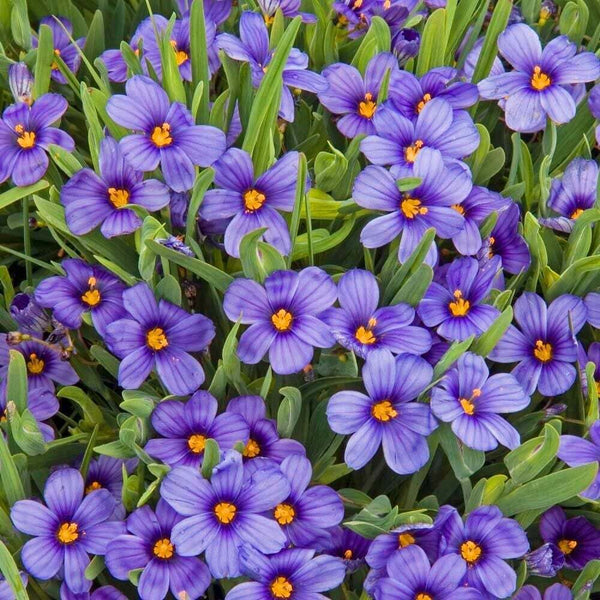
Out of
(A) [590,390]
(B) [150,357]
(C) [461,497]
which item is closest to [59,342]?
(B) [150,357]

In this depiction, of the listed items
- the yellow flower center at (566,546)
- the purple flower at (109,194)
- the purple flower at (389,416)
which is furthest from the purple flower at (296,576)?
the purple flower at (109,194)

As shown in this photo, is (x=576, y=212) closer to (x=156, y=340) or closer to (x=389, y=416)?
(x=389, y=416)

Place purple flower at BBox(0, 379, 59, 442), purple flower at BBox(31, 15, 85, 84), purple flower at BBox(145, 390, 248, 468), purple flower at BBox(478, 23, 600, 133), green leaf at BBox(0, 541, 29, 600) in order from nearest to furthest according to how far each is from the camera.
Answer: green leaf at BBox(0, 541, 29, 600) → purple flower at BBox(145, 390, 248, 468) → purple flower at BBox(0, 379, 59, 442) → purple flower at BBox(478, 23, 600, 133) → purple flower at BBox(31, 15, 85, 84)

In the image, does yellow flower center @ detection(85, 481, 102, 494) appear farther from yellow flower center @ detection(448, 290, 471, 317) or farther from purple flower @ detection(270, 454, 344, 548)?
yellow flower center @ detection(448, 290, 471, 317)

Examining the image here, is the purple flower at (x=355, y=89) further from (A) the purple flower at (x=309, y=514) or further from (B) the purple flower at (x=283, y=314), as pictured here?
(A) the purple flower at (x=309, y=514)

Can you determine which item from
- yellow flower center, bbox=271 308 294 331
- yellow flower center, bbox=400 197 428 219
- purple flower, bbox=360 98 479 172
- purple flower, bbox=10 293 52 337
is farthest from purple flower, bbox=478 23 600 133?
purple flower, bbox=10 293 52 337

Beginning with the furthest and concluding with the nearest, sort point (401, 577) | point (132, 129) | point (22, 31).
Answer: point (22, 31), point (132, 129), point (401, 577)

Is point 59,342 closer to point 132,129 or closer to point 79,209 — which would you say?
point 79,209
